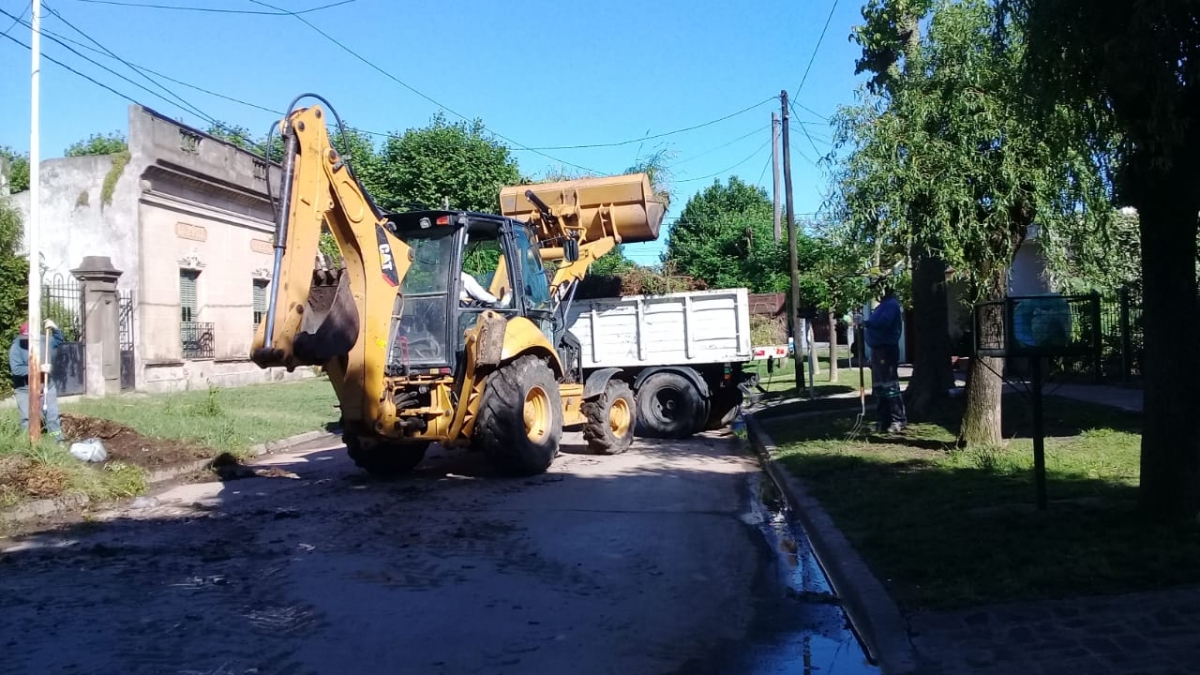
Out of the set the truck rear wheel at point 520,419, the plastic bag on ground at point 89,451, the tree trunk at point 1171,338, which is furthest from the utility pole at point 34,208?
the tree trunk at point 1171,338

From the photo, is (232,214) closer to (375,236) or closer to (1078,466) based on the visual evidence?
(375,236)

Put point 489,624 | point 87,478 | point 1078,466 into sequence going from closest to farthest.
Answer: point 489,624
point 1078,466
point 87,478

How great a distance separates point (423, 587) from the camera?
19.8ft

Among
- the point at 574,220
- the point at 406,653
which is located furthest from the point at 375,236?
the point at 406,653

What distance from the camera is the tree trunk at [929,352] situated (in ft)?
45.0

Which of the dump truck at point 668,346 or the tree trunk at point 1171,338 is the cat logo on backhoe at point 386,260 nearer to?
the dump truck at point 668,346

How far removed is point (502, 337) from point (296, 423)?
693cm

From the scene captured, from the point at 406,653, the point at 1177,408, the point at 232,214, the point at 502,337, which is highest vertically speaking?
the point at 232,214

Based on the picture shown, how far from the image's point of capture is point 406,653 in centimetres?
482

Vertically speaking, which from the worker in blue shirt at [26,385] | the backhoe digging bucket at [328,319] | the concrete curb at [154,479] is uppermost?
the backhoe digging bucket at [328,319]

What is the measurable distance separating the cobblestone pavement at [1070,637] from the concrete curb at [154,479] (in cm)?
740

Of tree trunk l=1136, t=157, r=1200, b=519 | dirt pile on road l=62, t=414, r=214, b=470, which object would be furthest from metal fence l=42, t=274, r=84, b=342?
tree trunk l=1136, t=157, r=1200, b=519

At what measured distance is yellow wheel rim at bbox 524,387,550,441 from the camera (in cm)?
1063

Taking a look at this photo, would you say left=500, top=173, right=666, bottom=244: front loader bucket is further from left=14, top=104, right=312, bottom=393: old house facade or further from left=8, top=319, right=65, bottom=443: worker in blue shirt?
left=14, top=104, right=312, bottom=393: old house facade
